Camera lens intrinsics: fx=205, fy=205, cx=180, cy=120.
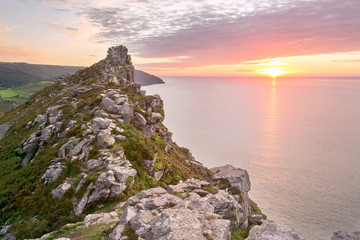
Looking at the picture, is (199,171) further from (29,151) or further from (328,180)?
(328,180)

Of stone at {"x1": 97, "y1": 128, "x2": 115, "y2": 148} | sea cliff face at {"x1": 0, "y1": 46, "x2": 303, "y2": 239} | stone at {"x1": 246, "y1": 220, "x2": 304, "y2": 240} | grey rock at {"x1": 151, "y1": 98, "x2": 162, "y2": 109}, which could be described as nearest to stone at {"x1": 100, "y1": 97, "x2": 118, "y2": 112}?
sea cliff face at {"x1": 0, "y1": 46, "x2": 303, "y2": 239}

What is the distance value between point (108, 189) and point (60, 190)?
17.2ft

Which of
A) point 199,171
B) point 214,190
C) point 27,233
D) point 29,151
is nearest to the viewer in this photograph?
point 27,233

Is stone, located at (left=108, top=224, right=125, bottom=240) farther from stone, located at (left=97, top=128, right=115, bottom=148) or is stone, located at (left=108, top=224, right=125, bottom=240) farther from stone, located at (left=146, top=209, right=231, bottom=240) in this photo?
stone, located at (left=97, top=128, right=115, bottom=148)

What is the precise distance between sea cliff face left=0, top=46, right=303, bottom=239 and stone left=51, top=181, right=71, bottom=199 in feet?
0.31

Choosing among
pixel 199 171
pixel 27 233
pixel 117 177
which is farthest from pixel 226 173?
pixel 27 233

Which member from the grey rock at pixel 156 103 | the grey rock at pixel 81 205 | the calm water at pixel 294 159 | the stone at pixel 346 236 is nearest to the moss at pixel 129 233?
the grey rock at pixel 81 205

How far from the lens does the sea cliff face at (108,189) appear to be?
1471 cm

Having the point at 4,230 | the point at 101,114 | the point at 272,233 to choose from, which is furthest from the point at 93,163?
the point at 272,233

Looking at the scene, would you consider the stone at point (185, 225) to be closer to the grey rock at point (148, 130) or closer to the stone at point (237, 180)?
the stone at point (237, 180)

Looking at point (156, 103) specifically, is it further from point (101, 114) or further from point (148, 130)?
point (101, 114)

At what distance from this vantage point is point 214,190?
2447 cm

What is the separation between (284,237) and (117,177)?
16285 mm

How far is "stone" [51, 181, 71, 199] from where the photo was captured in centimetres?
2145
